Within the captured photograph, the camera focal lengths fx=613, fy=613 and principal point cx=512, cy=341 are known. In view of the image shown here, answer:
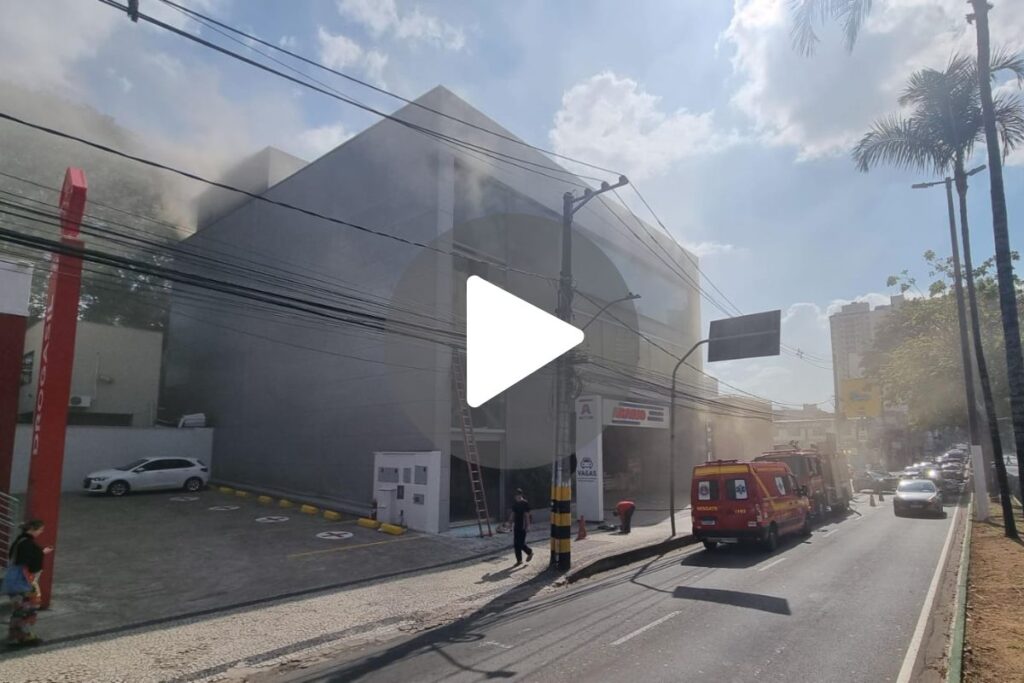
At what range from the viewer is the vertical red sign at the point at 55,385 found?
918 centimetres

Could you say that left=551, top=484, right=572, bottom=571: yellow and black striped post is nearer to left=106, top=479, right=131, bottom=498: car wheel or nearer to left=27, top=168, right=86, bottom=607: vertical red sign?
left=27, top=168, right=86, bottom=607: vertical red sign

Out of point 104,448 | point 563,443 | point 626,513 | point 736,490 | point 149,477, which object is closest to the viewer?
point 563,443

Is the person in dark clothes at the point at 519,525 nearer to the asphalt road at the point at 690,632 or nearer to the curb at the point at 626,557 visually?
the curb at the point at 626,557

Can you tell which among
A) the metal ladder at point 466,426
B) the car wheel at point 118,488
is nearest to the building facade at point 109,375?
the car wheel at point 118,488

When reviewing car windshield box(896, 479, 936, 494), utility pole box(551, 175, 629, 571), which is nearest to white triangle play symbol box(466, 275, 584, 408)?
utility pole box(551, 175, 629, 571)

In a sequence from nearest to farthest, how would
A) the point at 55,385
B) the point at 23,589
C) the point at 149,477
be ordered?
the point at 23,589 < the point at 55,385 < the point at 149,477

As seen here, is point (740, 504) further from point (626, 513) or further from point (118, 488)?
point (118, 488)

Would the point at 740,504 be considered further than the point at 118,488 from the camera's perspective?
No

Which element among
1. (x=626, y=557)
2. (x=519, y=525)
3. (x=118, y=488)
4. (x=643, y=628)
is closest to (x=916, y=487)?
(x=626, y=557)

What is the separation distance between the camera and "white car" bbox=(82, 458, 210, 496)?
2142 cm

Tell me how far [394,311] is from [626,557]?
33.9 ft

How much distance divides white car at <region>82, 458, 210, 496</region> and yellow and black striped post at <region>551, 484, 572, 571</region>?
55.8 feet

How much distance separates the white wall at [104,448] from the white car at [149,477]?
1676mm

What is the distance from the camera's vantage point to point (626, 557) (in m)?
14.7
